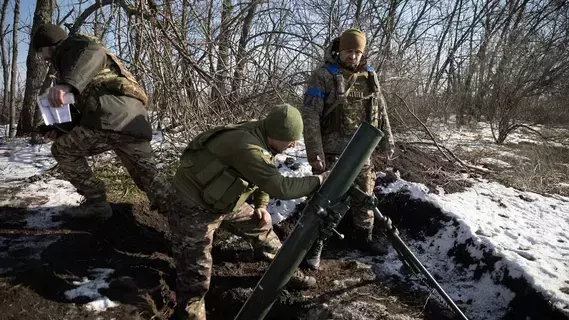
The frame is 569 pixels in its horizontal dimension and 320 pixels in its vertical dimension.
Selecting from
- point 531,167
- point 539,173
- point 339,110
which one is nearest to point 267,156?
point 339,110

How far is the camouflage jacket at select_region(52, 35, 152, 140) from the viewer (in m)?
2.60

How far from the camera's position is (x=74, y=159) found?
9.77 ft

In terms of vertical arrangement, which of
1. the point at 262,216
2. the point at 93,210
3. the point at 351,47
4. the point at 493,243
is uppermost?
the point at 351,47

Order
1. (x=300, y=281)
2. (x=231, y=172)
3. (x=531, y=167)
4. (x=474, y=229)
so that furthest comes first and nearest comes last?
1. (x=531, y=167)
2. (x=474, y=229)
3. (x=300, y=281)
4. (x=231, y=172)

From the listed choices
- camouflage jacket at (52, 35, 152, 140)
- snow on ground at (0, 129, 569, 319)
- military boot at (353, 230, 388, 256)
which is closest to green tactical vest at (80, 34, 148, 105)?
camouflage jacket at (52, 35, 152, 140)

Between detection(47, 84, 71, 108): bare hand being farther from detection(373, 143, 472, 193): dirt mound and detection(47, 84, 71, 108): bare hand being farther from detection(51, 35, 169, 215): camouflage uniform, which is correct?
detection(373, 143, 472, 193): dirt mound

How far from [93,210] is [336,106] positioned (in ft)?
7.83

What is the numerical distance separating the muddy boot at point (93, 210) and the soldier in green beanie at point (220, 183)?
116 cm

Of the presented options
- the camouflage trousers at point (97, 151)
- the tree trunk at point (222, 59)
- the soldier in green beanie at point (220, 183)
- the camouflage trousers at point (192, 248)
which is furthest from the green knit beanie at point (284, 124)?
the tree trunk at point (222, 59)

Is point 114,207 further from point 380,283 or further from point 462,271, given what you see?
point 462,271

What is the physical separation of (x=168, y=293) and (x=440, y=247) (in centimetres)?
256

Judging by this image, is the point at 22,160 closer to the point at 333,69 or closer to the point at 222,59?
the point at 222,59

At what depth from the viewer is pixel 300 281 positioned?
2.90 meters

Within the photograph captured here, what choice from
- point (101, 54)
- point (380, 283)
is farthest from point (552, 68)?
point (101, 54)
